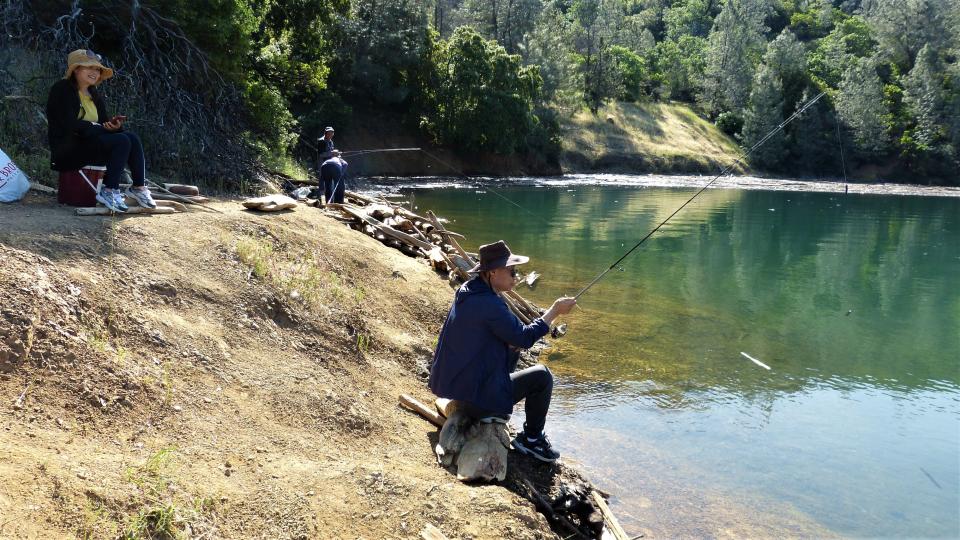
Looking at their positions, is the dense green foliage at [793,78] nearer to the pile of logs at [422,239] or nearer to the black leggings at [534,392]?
the pile of logs at [422,239]

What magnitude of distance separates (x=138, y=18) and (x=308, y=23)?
31.2ft

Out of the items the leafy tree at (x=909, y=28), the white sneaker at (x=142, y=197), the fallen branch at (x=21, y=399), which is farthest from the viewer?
the leafy tree at (x=909, y=28)

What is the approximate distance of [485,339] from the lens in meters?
5.19

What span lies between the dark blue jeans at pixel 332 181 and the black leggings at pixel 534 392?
702 centimetres

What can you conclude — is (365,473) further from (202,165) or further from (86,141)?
(202,165)

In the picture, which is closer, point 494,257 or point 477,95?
point 494,257

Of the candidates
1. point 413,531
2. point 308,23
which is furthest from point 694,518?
point 308,23

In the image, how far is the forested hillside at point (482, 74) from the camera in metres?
11.6

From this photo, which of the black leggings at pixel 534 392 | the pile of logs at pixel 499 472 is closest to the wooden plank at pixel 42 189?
the pile of logs at pixel 499 472

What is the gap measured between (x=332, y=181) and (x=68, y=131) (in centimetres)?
495

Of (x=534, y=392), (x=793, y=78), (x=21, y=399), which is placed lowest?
(x=534, y=392)

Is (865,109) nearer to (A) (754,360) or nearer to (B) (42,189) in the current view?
(A) (754,360)

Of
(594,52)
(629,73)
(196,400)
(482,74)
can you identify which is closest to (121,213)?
(196,400)

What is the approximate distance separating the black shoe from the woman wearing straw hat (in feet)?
14.2
